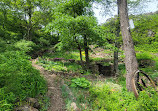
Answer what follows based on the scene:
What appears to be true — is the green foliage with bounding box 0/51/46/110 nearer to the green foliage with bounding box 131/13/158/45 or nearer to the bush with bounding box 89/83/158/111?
the bush with bounding box 89/83/158/111

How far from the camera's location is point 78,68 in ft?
25.0

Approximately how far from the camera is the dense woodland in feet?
8.12

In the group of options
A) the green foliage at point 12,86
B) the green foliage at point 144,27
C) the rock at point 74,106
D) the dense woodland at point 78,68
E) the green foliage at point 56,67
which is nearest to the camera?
the green foliage at point 12,86

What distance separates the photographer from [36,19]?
1205 cm

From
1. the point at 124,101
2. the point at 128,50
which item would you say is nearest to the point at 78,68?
the point at 128,50

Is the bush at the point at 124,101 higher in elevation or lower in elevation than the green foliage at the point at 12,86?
lower

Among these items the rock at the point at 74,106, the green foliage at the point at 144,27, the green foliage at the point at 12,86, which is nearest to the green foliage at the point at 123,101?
the rock at the point at 74,106

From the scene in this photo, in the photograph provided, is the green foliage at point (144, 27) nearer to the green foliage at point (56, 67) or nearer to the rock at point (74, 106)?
the green foliage at point (56, 67)

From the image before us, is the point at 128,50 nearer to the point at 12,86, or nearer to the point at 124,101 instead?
the point at 124,101

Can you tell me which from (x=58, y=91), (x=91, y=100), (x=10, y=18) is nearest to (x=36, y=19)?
(x=10, y=18)

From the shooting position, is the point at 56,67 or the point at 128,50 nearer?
the point at 128,50

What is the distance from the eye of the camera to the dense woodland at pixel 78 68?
2.47 meters

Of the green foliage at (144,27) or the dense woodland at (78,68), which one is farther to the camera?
the green foliage at (144,27)

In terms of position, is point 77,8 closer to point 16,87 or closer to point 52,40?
point 16,87
